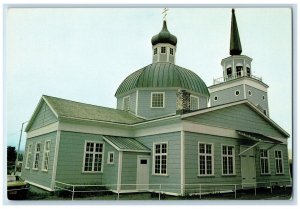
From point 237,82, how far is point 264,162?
12519 millimetres

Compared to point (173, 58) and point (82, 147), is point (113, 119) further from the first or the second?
point (173, 58)

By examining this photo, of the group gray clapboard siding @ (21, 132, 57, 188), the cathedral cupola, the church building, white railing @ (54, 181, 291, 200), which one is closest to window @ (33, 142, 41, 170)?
the church building

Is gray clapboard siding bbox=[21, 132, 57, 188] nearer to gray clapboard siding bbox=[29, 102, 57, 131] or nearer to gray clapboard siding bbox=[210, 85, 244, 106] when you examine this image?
gray clapboard siding bbox=[29, 102, 57, 131]

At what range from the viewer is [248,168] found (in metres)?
16.8

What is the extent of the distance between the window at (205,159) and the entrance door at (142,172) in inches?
117

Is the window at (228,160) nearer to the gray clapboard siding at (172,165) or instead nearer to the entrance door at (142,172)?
the gray clapboard siding at (172,165)

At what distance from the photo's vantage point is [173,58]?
81.3ft

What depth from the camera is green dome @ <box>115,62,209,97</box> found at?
67.9 feet

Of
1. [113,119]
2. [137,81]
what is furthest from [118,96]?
[113,119]

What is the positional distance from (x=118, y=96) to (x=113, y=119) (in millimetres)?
6013

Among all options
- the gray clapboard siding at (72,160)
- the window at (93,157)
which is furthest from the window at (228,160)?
the gray clapboard siding at (72,160)

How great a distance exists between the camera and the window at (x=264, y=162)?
1794 centimetres
